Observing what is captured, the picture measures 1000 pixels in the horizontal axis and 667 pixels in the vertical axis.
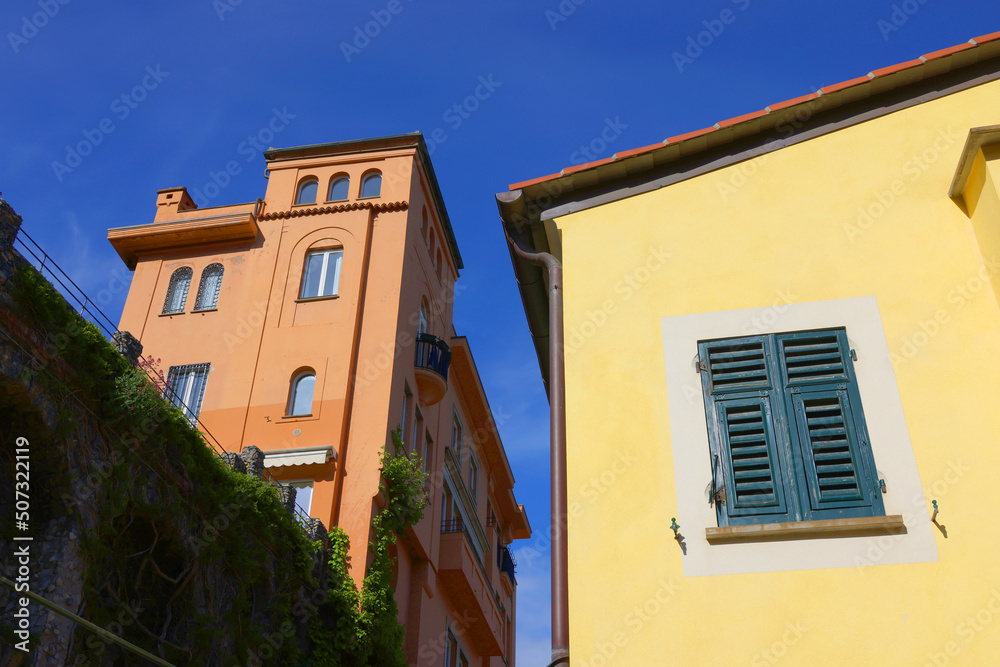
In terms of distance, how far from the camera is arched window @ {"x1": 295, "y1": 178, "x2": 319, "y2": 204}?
2414 cm

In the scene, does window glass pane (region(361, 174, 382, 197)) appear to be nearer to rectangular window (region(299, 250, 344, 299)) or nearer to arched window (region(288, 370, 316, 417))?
rectangular window (region(299, 250, 344, 299))

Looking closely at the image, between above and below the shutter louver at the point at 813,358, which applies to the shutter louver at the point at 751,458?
below

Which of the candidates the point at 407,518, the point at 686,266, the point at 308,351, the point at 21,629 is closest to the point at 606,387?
the point at 686,266

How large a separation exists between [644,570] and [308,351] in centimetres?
1489

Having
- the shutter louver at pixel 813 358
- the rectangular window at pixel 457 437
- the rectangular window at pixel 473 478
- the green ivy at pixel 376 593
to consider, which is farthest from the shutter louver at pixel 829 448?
Answer: the rectangular window at pixel 473 478

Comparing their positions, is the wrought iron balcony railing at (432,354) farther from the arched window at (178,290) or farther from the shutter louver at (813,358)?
the shutter louver at (813,358)

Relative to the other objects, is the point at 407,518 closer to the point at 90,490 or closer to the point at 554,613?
the point at 90,490

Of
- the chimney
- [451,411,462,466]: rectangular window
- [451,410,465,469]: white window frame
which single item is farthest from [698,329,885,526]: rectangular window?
the chimney

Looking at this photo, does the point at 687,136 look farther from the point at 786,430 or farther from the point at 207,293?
the point at 207,293

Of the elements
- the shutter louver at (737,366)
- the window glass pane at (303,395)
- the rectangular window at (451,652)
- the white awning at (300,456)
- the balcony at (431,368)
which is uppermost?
the balcony at (431,368)

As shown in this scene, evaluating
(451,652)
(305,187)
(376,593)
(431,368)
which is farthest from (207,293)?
(451,652)

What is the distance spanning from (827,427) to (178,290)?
1903cm

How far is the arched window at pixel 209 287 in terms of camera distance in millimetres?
22297

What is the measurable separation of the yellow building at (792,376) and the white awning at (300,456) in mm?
9927
